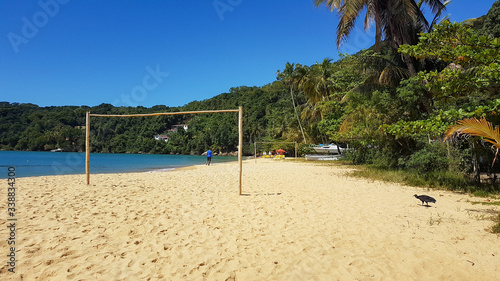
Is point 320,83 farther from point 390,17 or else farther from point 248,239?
point 248,239

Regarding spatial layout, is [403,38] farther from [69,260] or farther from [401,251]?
[69,260]

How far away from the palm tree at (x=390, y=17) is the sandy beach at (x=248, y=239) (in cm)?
608

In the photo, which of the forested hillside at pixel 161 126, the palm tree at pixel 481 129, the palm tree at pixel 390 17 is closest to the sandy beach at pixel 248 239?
the palm tree at pixel 481 129

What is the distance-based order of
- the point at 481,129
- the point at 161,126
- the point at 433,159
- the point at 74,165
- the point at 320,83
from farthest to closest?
the point at 161,126 → the point at 74,165 → the point at 320,83 → the point at 433,159 → the point at 481,129

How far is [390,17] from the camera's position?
30.1 ft

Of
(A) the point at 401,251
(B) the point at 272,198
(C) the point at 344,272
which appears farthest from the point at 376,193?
(C) the point at 344,272

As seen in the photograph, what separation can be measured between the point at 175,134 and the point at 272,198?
6347 centimetres

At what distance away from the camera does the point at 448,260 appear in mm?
2816

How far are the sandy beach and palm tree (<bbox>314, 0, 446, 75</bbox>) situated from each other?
6.08m

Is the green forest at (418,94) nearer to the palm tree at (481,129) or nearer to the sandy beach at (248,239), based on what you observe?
the palm tree at (481,129)

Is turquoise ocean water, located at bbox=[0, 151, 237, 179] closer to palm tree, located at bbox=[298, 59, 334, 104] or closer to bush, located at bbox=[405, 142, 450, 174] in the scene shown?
bush, located at bbox=[405, 142, 450, 174]

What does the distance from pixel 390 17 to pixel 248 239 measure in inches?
364

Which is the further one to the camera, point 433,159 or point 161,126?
point 161,126

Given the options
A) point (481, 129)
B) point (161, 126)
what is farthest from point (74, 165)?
point (161, 126)
